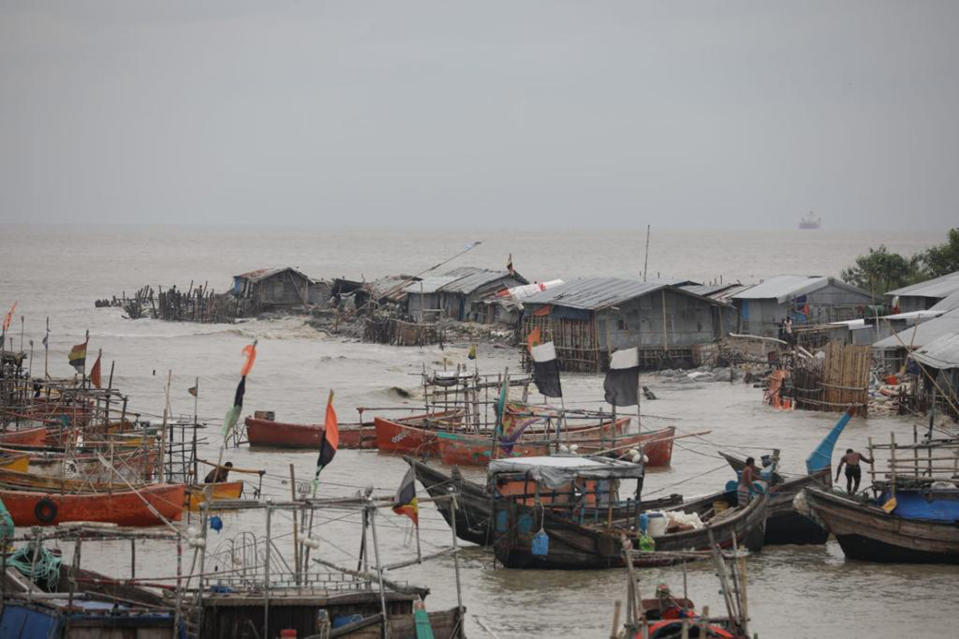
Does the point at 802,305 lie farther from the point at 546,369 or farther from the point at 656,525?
the point at 656,525

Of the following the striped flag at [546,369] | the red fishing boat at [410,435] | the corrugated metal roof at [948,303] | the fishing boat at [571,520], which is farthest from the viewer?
the corrugated metal roof at [948,303]

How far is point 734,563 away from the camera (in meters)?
13.0

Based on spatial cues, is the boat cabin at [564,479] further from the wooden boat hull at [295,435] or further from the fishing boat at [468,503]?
the wooden boat hull at [295,435]

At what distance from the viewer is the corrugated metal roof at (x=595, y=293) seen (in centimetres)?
3950

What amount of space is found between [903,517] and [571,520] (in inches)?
181

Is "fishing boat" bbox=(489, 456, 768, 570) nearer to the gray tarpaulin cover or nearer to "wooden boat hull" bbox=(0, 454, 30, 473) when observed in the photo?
the gray tarpaulin cover

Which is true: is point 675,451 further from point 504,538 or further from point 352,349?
point 352,349

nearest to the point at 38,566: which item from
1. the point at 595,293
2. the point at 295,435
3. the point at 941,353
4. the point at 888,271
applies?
the point at 295,435

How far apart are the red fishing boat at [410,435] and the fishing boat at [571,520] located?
8.49 m

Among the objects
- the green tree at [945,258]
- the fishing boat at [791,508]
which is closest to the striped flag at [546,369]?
the fishing boat at [791,508]

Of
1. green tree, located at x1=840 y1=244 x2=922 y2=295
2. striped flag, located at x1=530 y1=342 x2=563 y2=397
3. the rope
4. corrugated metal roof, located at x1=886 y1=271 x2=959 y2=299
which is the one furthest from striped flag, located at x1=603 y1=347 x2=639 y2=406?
green tree, located at x1=840 y1=244 x2=922 y2=295

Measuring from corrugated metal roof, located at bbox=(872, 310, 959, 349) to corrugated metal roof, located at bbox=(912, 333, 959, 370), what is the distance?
0.62 meters

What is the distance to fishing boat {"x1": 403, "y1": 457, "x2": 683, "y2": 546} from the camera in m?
18.3

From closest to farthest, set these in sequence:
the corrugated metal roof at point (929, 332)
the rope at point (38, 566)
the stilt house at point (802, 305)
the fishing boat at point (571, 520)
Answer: the rope at point (38, 566)
the fishing boat at point (571, 520)
the corrugated metal roof at point (929, 332)
the stilt house at point (802, 305)
